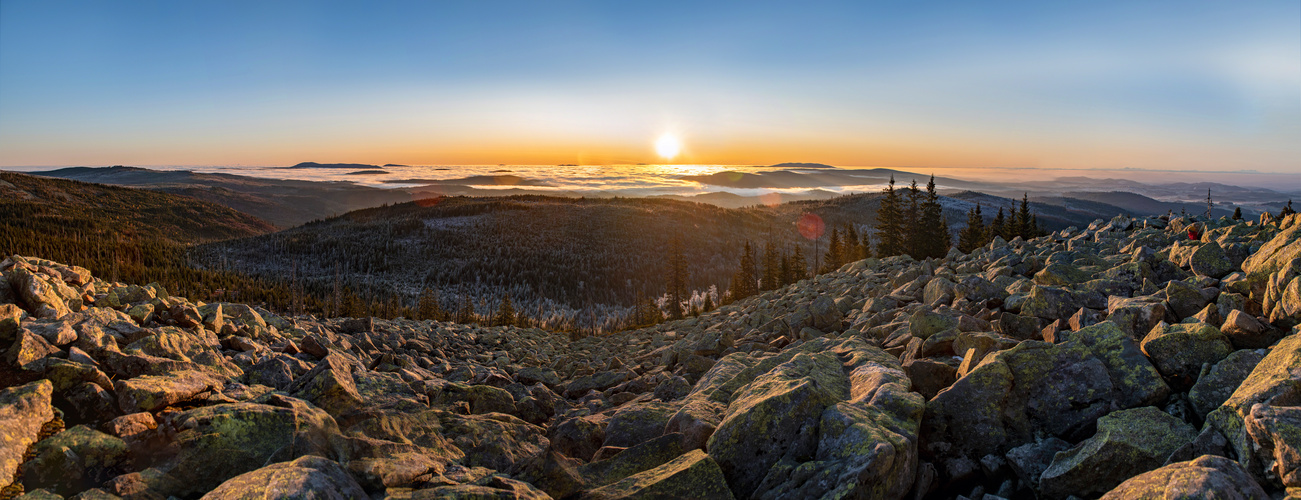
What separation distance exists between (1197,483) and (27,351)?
13721mm

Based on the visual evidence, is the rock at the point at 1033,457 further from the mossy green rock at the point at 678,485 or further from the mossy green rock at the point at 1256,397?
the mossy green rock at the point at 678,485

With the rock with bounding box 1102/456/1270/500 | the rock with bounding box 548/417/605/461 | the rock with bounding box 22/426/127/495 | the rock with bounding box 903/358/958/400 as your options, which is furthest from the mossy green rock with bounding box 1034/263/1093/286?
the rock with bounding box 22/426/127/495

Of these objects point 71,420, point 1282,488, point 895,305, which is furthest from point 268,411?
point 895,305

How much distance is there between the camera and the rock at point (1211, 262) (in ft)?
39.3

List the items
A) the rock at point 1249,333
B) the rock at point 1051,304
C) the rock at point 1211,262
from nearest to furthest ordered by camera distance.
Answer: the rock at point 1249,333 < the rock at point 1051,304 < the rock at point 1211,262

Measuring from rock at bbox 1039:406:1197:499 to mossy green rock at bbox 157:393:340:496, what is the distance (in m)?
8.39

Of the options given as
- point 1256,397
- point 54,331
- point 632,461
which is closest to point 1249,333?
point 1256,397

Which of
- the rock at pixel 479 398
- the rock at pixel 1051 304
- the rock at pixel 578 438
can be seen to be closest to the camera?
the rock at pixel 578 438

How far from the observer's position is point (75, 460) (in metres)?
6.40

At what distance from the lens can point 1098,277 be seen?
541 inches

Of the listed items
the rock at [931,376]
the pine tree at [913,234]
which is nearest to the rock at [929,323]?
the rock at [931,376]

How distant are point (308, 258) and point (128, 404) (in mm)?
181060

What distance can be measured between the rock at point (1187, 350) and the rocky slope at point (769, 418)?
2 centimetres

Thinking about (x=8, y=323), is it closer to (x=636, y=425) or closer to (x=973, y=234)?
(x=636, y=425)
